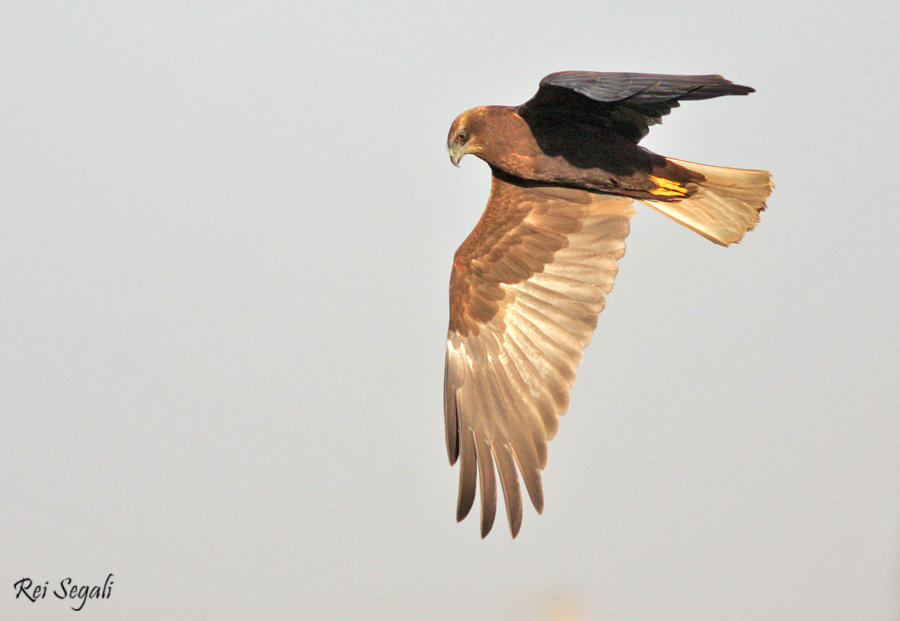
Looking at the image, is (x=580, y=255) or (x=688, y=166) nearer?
(x=688, y=166)

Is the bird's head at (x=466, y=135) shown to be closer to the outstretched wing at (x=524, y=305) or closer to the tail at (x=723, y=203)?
the outstretched wing at (x=524, y=305)

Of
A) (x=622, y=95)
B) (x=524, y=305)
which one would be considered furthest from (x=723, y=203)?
(x=622, y=95)

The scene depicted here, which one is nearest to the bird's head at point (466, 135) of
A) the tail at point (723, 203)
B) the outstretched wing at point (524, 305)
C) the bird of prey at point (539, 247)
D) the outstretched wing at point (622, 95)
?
the bird of prey at point (539, 247)

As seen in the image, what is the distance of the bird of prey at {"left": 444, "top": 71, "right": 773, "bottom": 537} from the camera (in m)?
7.02

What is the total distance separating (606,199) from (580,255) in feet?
1.53

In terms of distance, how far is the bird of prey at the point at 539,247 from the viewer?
23.0ft

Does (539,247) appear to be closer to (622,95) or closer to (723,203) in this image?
(723,203)

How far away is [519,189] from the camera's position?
791cm

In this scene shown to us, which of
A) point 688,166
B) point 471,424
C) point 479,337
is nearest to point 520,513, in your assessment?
point 471,424

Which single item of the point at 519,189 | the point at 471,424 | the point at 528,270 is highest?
the point at 519,189

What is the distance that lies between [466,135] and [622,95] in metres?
1.89

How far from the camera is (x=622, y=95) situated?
5.66 m

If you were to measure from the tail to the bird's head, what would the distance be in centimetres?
132

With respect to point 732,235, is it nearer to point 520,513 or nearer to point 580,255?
A: point 580,255
